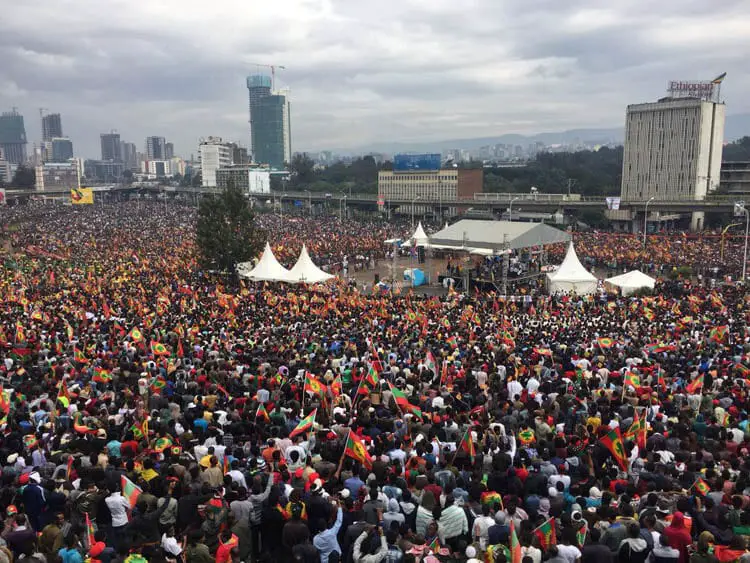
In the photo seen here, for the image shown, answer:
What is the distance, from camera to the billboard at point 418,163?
11019 centimetres

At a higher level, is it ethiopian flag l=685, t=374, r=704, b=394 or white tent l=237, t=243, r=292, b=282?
ethiopian flag l=685, t=374, r=704, b=394

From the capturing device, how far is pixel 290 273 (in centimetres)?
3050

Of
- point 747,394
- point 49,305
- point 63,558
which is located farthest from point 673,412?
point 49,305

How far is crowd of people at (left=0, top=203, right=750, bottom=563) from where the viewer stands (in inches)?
262

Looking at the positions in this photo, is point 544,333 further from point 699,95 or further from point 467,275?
point 699,95

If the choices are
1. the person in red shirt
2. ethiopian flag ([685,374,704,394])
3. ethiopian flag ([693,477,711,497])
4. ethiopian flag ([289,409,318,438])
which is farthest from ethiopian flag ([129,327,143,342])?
ethiopian flag ([693,477,711,497])

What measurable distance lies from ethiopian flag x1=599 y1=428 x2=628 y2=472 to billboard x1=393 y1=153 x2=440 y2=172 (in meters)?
103

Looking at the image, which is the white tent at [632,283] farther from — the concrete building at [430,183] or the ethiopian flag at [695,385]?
the concrete building at [430,183]

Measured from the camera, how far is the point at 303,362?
13516 millimetres

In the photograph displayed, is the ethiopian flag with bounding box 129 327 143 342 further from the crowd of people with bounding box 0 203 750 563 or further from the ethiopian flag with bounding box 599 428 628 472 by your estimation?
the ethiopian flag with bounding box 599 428 628 472

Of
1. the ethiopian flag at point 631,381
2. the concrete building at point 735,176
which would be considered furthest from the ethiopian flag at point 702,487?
the concrete building at point 735,176

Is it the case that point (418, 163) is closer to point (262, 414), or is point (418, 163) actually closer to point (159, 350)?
point (159, 350)

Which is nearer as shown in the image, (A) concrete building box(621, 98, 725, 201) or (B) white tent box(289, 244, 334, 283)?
(B) white tent box(289, 244, 334, 283)

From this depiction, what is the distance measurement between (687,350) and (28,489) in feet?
48.4
